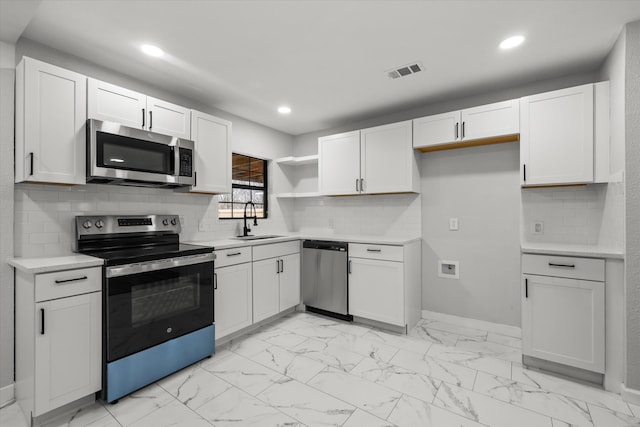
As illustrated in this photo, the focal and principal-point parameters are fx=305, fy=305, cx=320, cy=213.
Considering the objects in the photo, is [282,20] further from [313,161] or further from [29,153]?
[313,161]

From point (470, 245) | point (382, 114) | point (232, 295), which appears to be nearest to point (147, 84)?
point (232, 295)

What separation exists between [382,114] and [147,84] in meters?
2.60

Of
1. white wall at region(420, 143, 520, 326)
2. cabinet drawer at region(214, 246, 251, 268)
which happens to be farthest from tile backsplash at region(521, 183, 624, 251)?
cabinet drawer at region(214, 246, 251, 268)

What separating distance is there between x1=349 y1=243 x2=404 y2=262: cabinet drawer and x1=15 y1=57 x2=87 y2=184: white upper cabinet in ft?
8.22

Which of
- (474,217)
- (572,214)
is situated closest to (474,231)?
(474,217)

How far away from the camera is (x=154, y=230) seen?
9.20 ft

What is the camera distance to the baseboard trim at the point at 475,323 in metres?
3.08

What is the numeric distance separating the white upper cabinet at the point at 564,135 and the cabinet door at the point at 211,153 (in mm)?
2835

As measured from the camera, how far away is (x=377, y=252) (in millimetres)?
3248

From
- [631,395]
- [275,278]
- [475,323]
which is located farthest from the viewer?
[275,278]

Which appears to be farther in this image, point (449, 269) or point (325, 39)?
point (449, 269)

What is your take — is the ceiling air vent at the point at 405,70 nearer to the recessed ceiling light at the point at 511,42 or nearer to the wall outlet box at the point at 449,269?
the recessed ceiling light at the point at 511,42

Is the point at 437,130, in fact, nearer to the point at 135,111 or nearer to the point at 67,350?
the point at 135,111

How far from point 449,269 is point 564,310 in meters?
1.22
